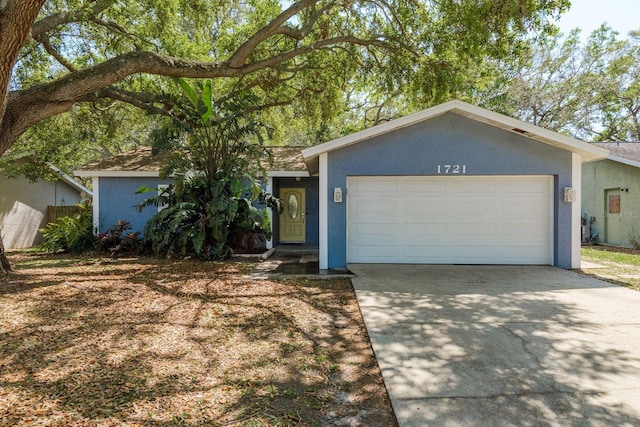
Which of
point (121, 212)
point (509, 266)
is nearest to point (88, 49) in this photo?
point (121, 212)

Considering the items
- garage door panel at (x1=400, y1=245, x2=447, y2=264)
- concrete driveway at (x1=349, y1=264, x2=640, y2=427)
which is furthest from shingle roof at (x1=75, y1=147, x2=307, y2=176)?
concrete driveway at (x1=349, y1=264, x2=640, y2=427)

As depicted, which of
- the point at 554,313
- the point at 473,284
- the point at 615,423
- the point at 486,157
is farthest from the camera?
the point at 486,157

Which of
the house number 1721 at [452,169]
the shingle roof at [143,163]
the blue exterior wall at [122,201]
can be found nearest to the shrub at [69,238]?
the blue exterior wall at [122,201]

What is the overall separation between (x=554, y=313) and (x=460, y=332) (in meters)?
1.72

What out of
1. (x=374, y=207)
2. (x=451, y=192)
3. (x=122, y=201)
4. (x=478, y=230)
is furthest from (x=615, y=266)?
(x=122, y=201)

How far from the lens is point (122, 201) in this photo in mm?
12602

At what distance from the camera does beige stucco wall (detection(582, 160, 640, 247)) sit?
13.1 meters

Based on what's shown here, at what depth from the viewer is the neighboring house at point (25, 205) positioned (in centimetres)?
1384

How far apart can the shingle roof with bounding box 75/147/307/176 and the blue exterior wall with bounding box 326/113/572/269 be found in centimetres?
386

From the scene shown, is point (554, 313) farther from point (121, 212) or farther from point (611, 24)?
point (611, 24)

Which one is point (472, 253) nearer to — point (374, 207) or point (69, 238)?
point (374, 207)

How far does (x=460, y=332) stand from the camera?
4555 millimetres

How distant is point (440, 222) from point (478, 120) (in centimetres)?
249

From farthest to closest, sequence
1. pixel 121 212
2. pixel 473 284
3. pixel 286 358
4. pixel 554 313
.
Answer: pixel 121 212 → pixel 473 284 → pixel 554 313 → pixel 286 358
